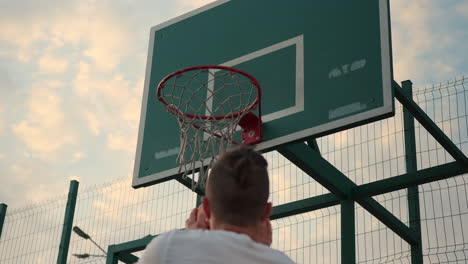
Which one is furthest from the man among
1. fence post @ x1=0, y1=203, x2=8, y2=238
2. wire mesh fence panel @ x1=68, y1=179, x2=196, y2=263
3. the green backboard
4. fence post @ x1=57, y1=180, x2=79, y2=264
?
fence post @ x1=0, y1=203, x2=8, y2=238

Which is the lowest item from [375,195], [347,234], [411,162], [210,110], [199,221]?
[199,221]

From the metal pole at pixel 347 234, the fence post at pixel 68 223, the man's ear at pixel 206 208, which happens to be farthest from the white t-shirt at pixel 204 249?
the fence post at pixel 68 223

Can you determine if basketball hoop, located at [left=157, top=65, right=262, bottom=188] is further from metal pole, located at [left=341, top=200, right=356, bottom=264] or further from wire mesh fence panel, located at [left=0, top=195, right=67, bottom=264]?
wire mesh fence panel, located at [left=0, top=195, right=67, bottom=264]

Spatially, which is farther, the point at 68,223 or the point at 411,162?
the point at 68,223

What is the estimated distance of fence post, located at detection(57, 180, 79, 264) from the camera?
8.06m

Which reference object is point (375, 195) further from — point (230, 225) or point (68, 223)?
point (230, 225)

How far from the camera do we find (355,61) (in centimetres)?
525

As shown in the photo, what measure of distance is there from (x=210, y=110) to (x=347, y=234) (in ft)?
5.30

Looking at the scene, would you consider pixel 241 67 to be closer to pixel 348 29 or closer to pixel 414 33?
pixel 348 29

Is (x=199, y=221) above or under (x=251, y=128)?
under

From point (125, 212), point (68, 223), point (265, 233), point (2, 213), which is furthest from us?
point (2, 213)

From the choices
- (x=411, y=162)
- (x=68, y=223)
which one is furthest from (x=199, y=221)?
(x=68, y=223)

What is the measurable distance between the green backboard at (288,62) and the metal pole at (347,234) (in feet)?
4.37

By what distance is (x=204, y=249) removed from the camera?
1.51 metres
